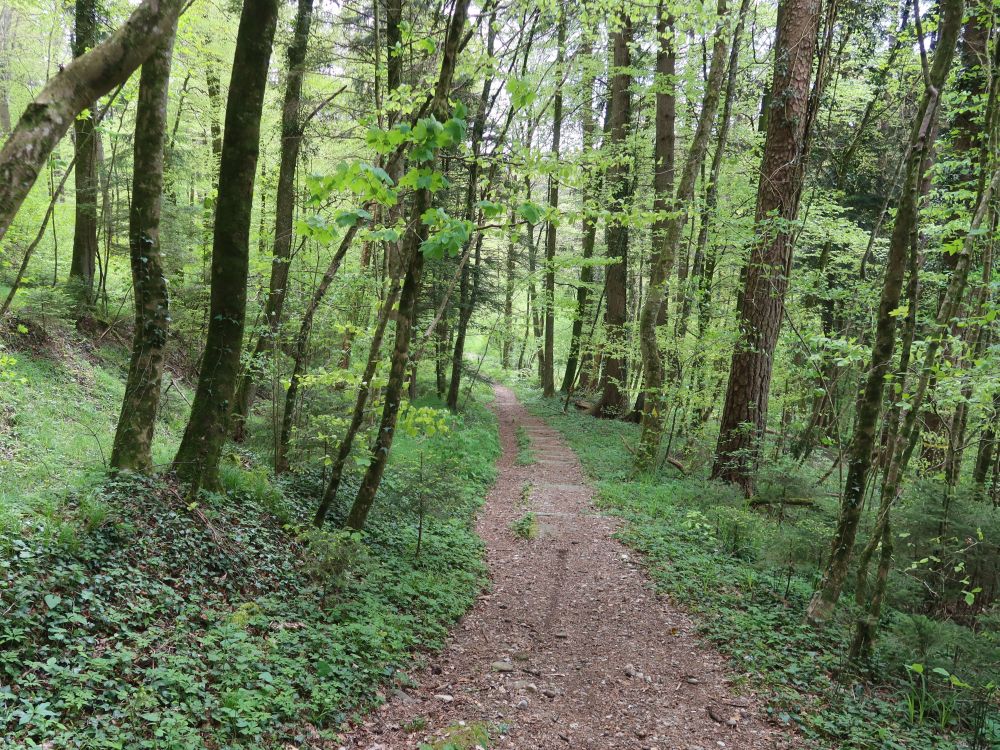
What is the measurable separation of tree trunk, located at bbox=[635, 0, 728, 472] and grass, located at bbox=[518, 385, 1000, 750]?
6.13 feet

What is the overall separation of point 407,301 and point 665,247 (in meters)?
6.48

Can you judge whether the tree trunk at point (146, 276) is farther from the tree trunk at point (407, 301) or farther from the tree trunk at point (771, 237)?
the tree trunk at point (771, 237)

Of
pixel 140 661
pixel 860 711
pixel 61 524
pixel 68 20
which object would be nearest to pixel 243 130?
Result: pixel 61 524

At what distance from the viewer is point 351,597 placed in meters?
5.33

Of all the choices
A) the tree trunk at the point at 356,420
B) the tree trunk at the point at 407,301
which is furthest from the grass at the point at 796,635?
the tree trunk at the point at 356,420

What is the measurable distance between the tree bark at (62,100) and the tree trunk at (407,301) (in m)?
2.20

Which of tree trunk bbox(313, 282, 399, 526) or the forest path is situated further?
tree trunk bbox(313, 282, 399, 526)

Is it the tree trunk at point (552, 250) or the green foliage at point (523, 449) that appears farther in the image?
the tree trunk at point (552, 250)

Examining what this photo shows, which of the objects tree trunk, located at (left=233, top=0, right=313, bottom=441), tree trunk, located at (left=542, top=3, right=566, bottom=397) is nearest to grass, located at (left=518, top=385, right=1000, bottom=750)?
tree trunk, located at (left=233, top=0, right=313, bottom=441)

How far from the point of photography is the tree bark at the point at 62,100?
2.39 meters

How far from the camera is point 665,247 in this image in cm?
1036

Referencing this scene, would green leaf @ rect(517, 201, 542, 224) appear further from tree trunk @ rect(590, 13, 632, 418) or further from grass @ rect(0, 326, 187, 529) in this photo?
tree trunk @ rect(590, 13, 632, 418)

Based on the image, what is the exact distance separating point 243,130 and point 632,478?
9.17 metres

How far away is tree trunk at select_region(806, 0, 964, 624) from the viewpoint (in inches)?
188
